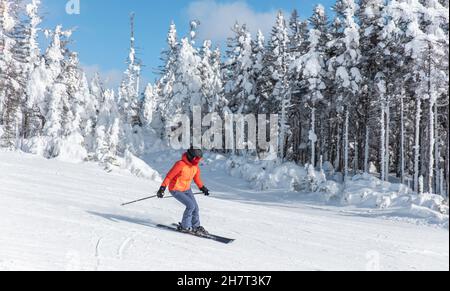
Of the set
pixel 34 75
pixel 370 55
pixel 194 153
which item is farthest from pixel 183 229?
pixel 34 75

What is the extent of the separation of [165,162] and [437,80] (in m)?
26.7

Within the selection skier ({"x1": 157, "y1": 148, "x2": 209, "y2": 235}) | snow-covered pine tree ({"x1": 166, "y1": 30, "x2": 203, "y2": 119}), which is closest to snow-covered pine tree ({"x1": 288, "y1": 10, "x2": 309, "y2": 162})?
snow-covered pine tree ({"x1": 166, "y1": 30, "x2": 203, "y2": 119})

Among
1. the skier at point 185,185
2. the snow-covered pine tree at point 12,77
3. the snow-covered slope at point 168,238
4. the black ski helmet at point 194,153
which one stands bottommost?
the snow-covered slope at point 168,238

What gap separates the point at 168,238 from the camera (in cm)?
902

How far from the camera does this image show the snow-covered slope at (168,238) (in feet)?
23.4

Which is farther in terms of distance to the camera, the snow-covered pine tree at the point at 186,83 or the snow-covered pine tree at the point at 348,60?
the snow-covered pine tree at the point at 186,83

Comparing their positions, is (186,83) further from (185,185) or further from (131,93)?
(185,185)

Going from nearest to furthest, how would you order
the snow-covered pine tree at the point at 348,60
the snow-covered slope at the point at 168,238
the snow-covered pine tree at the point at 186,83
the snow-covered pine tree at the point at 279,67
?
the snow-covered slope at the point at 168,238 < the snow-covered pine tree at the point at 348,60 < the snow-covered pine tree at the point at 279,67 < the snow-covered pine tree at the point at 186,83

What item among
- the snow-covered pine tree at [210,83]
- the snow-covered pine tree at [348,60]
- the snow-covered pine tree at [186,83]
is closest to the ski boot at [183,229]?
the snow-covered pine tree at [348,60]

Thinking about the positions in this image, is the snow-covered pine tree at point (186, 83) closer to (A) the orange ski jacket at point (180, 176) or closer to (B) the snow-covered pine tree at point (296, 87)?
(B) the snow-covered pine tree at point (296, 87)

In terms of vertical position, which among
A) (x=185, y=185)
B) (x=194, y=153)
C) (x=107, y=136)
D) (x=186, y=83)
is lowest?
(x=185, y=185)

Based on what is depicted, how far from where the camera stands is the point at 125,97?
57.7m

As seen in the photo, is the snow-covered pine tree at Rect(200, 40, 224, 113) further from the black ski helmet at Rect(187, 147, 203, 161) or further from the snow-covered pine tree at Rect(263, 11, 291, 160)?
the black ski helmet at Rect(187, 147, 203, 161)

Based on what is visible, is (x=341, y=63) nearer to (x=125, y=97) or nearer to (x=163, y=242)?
(x=163, y=242)
